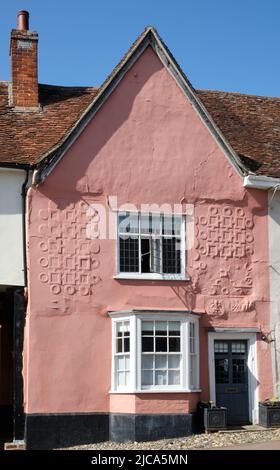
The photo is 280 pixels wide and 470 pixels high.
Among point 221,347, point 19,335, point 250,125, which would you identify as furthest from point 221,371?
point 250,125

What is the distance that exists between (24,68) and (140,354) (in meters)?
9.00

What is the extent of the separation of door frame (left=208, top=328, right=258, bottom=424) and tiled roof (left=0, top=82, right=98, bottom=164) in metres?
6.76

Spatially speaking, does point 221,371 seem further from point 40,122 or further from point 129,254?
point 40,122

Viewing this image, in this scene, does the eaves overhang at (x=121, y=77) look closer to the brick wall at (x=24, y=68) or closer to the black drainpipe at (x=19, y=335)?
the black drainpipe at (x=19, y=335)

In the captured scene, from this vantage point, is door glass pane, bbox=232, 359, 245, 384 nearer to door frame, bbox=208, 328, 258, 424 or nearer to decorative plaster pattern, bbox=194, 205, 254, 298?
door frame, bbox=208, 328, 258, 424

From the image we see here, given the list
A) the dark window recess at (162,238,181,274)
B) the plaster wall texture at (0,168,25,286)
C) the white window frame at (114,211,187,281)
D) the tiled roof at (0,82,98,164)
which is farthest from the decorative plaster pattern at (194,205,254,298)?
the plaster wall texture at (0,168,25,286)

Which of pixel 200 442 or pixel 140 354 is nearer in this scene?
pixel 200 442

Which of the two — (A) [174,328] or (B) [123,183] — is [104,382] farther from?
(B) [123,183]

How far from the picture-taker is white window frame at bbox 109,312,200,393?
66.4ft

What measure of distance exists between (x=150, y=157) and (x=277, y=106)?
6843mm

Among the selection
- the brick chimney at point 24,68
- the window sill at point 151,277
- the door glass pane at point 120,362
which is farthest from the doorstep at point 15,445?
the brick chimney at point 24,68

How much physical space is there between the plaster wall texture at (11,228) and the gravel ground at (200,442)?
4.56m

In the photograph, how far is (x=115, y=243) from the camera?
69.5ft

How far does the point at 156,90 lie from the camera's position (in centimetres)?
2208
